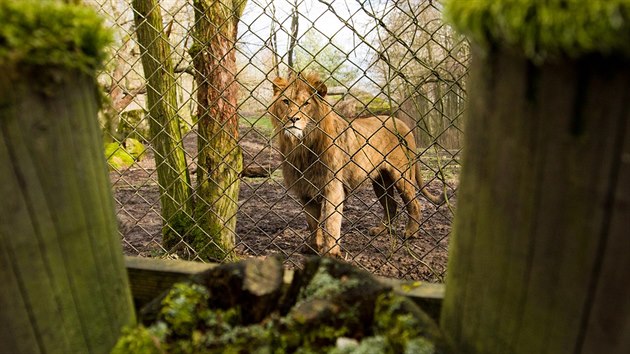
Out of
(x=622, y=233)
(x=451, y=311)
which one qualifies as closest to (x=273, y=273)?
(x=451, y=311)

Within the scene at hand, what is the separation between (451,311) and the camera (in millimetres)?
782

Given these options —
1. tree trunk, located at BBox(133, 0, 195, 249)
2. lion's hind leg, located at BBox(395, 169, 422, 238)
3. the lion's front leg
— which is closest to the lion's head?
the lion's front leg

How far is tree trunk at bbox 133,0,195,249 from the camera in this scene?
3057 mm

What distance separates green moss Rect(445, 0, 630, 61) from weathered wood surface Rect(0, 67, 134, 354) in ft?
1.96

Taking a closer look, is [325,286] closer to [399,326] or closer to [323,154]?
[399,326]

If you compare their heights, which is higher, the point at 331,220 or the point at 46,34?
the point at 46,34

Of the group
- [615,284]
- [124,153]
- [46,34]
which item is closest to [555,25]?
[615,284]

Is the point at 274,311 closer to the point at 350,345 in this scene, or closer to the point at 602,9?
the point at 350,345

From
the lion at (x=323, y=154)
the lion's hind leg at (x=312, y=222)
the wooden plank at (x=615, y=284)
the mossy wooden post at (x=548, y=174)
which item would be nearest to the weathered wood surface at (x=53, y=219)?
the mossy wooden post at (x=548, y=174)

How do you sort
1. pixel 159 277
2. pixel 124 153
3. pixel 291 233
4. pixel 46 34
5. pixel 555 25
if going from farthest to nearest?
1. pixel 124 153
2. pixel 291 233
3. pixel 159 277
4. pixel 46 34
5. pixel 555 25

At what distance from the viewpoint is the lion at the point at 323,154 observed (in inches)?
151

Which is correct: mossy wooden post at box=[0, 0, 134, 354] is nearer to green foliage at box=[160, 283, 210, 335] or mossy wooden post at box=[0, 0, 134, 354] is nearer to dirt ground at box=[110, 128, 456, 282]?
green foliage at box=[160, 283, 210, 335]

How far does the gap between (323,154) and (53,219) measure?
3.80 metres

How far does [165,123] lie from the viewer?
10.7 feet
